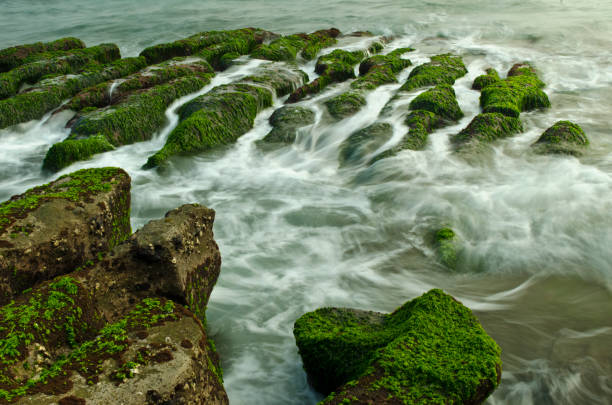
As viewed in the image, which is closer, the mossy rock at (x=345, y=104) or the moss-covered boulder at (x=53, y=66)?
the mossy rock at (x=345, y=104)

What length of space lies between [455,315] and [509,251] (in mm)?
2433

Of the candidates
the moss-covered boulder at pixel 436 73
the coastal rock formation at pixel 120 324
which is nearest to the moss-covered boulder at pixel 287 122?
the moss-covered boulder at pixel 436 73

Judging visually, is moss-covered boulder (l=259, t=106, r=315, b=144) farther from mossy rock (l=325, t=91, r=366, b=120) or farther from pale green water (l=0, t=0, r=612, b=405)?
mossy rock (l=325, t=91, r=366, b=120)

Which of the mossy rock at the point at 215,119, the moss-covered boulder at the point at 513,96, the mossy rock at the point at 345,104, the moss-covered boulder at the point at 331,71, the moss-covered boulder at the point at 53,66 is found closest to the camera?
the mossy rock at the point at 215,119

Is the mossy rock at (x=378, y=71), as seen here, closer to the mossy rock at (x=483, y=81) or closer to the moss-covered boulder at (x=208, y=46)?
the mossy rock at (x=483, y=81)

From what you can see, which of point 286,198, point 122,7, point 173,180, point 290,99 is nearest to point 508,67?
point 290,99

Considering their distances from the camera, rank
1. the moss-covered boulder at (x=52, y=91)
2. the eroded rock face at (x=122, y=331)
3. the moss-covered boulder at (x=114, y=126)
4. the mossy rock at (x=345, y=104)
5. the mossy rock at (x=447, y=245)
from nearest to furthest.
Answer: the eroded rock face at (x=122, y=331), the mossy rock at (x=447, y=245), the moss-covered boulder at (x=114, y=126), the mossy rock at (x=345, y=104), the moss-covered boulder at (x=52, y=91)

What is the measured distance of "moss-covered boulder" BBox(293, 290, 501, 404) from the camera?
9.39 feet

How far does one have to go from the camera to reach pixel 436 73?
11812 millimetres

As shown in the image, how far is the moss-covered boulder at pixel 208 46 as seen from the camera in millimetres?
13977

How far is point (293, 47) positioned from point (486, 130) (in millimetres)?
8105

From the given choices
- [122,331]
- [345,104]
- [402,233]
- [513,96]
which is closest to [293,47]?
[345,104]

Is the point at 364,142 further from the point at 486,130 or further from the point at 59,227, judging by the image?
the point at 59,227

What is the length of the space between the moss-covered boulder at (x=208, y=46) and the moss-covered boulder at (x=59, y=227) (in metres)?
10.4
